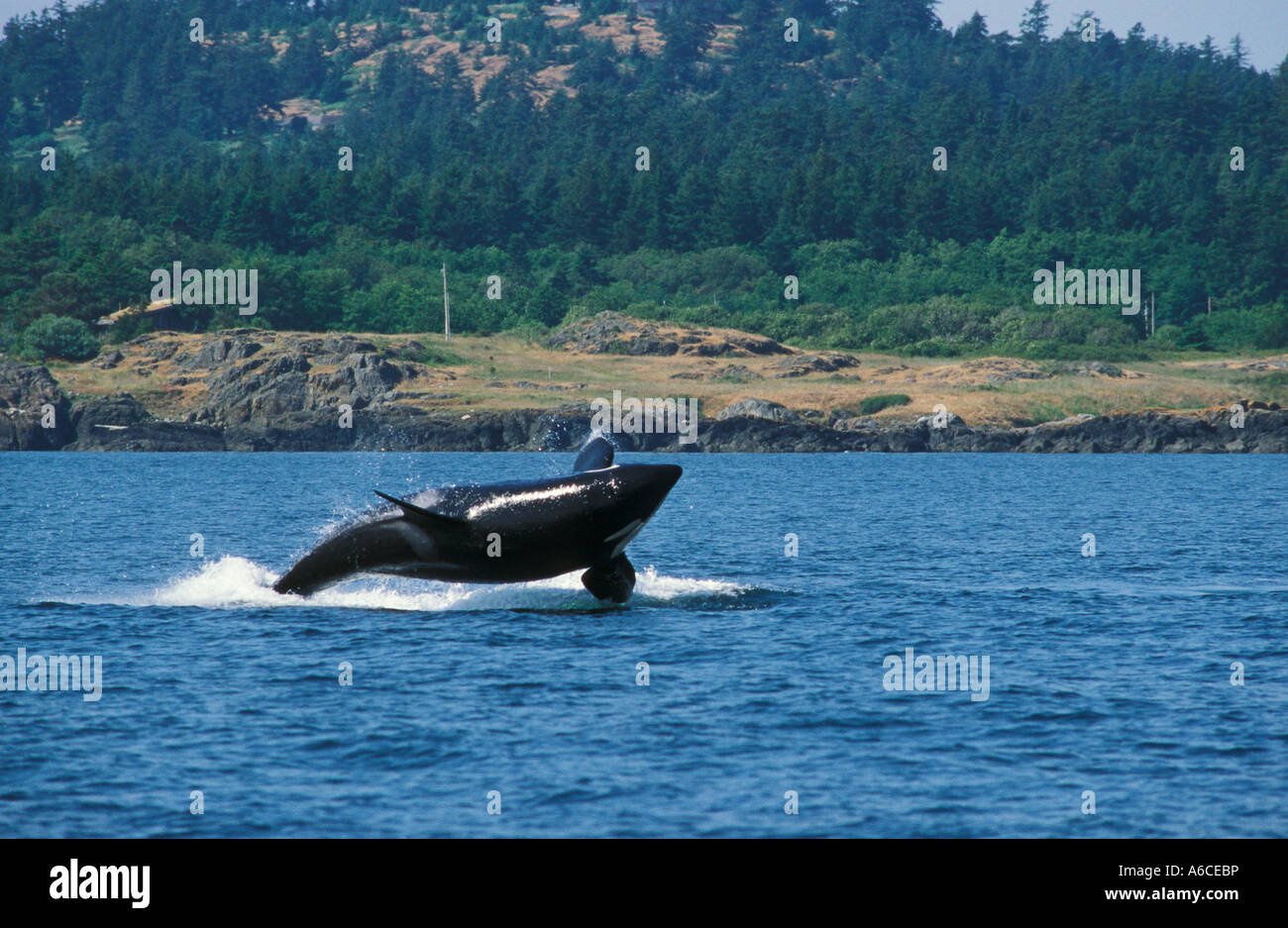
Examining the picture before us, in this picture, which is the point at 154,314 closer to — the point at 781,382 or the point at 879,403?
the point at 781,382

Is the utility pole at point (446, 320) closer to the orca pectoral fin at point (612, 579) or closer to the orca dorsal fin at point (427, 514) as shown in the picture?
the orca pectoral fin at point (612, 579)

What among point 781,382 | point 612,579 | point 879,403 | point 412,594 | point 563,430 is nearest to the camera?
point 612,579

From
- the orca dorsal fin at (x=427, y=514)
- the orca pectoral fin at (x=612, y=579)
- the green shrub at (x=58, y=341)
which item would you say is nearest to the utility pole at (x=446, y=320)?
the green shrub at (x=58, y=341)

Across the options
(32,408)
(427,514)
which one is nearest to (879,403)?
(32,408)

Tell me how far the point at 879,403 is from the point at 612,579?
351 ft

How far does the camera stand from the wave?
32.8m

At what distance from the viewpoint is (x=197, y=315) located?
15688cm

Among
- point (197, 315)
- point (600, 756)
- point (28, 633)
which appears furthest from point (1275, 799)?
point (197, 315)

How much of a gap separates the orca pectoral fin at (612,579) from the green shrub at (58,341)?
125969 mm

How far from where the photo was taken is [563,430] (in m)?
128

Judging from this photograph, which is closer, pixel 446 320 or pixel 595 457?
pixel 595 457

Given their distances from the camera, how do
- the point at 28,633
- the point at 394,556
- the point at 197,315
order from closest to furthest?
the point at 394,556, the point at 28,633, the point at 197,315

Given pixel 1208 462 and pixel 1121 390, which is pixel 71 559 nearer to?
pixel 1208 462

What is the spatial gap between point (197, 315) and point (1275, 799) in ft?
495
